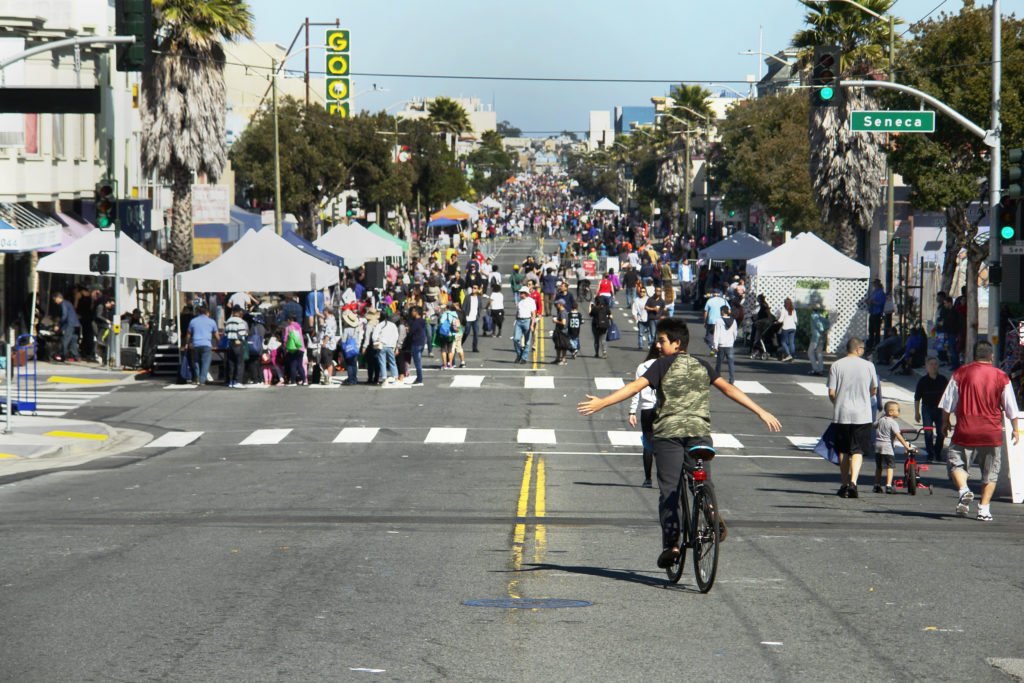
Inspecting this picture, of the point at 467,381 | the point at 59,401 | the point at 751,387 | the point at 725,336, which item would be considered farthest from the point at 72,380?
the point at 751,387

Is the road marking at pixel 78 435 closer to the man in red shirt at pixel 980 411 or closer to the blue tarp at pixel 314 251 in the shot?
the man in red shirt at pixel 980 411

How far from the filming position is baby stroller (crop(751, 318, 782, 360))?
39938 millimetres

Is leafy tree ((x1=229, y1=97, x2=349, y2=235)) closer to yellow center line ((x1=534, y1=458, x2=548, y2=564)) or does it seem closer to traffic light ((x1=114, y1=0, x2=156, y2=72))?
traffic light ((x1=114, y1=0, x2=156, y2=72))

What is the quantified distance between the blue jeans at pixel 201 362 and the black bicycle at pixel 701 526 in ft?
74.0

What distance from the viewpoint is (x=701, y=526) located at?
33.3 feet

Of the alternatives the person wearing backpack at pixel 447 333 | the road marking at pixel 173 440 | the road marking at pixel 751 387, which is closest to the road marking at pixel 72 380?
the person wearing backpack at pixel 447 333

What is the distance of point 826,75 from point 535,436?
722cm

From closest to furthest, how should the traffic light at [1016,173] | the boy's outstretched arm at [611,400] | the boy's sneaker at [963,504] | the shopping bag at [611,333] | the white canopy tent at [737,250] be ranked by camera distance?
the boy's outstretched arm at [611,400] < the boy's sneaker at [963,504] < the traffic light at [1016,173] < the shopping bag at [611,333] < the white canopy tent at [737,250]

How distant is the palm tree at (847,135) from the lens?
45.5 metres

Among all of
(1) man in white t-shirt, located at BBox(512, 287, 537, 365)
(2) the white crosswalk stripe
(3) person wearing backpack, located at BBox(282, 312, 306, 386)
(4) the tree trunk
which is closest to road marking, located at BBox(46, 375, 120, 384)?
(2) the white crosswalk stripe

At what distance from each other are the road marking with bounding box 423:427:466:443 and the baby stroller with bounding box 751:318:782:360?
658 inches

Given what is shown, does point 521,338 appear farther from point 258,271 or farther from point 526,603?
point 526,603

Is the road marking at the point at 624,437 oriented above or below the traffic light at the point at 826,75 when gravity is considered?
below

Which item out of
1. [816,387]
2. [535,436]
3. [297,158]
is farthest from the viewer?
[297,158]
